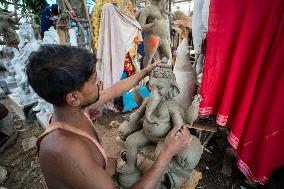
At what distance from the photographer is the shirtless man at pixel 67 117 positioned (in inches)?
41.8

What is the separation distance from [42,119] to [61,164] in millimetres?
3185

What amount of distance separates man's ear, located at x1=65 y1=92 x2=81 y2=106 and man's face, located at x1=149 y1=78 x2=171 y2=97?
0.70 metres

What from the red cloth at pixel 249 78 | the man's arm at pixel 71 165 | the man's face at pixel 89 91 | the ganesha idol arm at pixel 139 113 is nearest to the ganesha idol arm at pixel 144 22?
the red cloth at pixel 249 78

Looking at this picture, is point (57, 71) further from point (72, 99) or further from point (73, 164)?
point (73, 164)

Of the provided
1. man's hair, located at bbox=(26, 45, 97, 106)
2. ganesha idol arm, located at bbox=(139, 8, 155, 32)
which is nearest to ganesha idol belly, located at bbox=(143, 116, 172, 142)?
man's hair, located at bbox=(26, 45, 97, 106)

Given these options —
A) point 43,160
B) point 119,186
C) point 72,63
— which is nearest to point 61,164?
point 43,160

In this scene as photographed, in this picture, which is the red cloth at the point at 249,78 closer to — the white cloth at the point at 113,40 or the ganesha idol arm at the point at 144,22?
the white cloth at the point at 113,40

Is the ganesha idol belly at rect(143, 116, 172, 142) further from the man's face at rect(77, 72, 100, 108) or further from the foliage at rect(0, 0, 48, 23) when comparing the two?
the foliage at rect(0, 0, 48, 23)

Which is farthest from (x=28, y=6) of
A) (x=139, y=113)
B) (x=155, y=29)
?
(x=139, y=113)

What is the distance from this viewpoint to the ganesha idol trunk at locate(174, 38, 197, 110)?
9.13 ft

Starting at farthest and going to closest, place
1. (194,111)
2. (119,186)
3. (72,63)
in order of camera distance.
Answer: (119,186), (194,111), (72,63)

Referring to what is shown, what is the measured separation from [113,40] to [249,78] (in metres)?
2.54

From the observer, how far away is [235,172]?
2.86 metres

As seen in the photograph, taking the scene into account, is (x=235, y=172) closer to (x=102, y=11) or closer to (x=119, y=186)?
(x=119, y=186)
